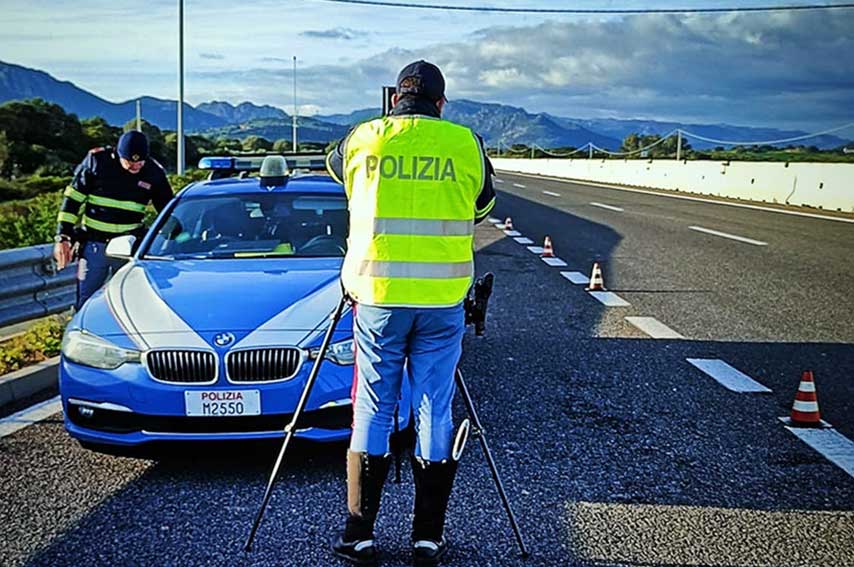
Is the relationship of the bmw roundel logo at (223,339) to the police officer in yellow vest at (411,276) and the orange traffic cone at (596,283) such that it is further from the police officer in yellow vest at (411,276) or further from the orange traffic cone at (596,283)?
the orange traffic cone at (596,283)

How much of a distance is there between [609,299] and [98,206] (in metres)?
5.57

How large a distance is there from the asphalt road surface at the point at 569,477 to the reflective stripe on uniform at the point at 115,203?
201 cm

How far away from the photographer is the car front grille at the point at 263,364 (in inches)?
185

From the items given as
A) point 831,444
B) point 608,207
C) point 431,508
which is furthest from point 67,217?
point 608,207

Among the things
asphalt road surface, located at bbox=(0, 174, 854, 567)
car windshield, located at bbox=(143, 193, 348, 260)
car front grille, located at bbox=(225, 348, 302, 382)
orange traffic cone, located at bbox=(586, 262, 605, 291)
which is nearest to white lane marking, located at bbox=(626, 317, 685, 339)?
asphalt road surface, located at bbox=(0, 174, 854, 567)

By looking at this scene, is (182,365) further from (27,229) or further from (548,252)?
(548,252)

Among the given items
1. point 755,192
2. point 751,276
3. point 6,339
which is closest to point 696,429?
point 6,339

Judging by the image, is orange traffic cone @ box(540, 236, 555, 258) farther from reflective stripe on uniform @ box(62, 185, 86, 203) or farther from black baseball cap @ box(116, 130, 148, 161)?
reflective stripe on uniform @ box(62, 185, 86, 203)

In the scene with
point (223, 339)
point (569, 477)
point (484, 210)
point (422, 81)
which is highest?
point (422, 81)

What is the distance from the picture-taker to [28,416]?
19.6 ft

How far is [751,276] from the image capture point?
12.0 metres

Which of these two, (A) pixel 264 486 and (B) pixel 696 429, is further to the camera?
(B) pixel 696 429

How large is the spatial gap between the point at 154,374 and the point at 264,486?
0.79 meters

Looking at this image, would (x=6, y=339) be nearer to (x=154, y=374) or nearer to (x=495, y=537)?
(x=154, y=374)
